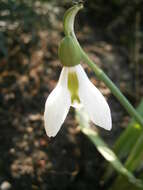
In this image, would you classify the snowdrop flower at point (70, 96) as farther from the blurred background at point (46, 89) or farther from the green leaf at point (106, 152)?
the blurred background at point (46, 89)

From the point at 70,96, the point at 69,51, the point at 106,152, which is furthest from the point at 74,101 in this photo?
the point at 106,152

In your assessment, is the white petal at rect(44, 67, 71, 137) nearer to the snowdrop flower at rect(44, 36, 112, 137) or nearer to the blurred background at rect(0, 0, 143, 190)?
the snowdrop flower at rect(44, 36, 112, 137)

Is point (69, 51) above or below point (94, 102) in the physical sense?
above

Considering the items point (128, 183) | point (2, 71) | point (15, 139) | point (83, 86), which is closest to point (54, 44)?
point (2, 71)

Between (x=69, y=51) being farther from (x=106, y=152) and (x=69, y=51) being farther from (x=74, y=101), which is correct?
(x=106, y=152)

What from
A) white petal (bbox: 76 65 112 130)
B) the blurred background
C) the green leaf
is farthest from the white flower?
the blurred background

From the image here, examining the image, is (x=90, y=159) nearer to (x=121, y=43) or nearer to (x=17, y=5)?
(x=17, y=5)
